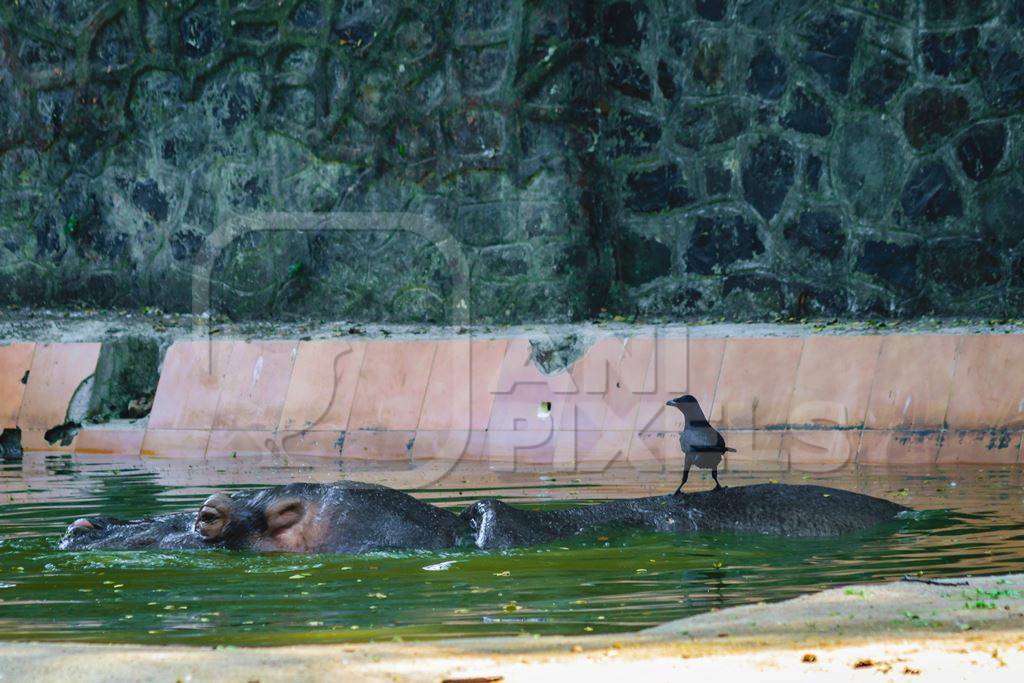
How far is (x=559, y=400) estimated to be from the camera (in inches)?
383

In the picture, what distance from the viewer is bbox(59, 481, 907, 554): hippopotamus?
5957 mm

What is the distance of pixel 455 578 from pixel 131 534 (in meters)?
1.66

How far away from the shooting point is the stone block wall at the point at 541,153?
10625 millimetres

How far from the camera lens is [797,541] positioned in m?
6.05

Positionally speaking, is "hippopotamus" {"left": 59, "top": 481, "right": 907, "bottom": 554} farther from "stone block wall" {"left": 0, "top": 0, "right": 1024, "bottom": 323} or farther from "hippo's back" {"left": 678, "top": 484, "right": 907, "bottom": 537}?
"stone block wall" {"left": 0, "top": 0, "right": 1024, "bottom": 323}

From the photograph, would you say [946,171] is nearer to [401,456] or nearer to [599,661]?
[401,456]

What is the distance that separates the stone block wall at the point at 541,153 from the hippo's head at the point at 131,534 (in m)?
5.37

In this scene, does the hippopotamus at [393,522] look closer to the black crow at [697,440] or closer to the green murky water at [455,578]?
the green murky water at [455,578]

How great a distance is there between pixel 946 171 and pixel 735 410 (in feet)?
9.14

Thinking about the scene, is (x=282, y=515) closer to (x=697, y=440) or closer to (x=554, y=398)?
(x=697, y=440)

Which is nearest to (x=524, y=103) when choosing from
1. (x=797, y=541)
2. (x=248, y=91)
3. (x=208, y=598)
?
(x=248, y=91)

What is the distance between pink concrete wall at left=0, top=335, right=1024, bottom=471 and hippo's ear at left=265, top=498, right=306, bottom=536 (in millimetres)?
3249

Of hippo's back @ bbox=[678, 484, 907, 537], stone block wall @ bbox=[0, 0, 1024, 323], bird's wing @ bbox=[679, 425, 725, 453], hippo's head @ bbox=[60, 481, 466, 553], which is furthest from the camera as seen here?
stone block wall @ bbox=[0, 0, 1024, 323]

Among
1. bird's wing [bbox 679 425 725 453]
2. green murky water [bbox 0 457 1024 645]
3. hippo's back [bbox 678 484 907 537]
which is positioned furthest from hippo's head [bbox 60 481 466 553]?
bird's wing [bbox 679 425 725 453]
